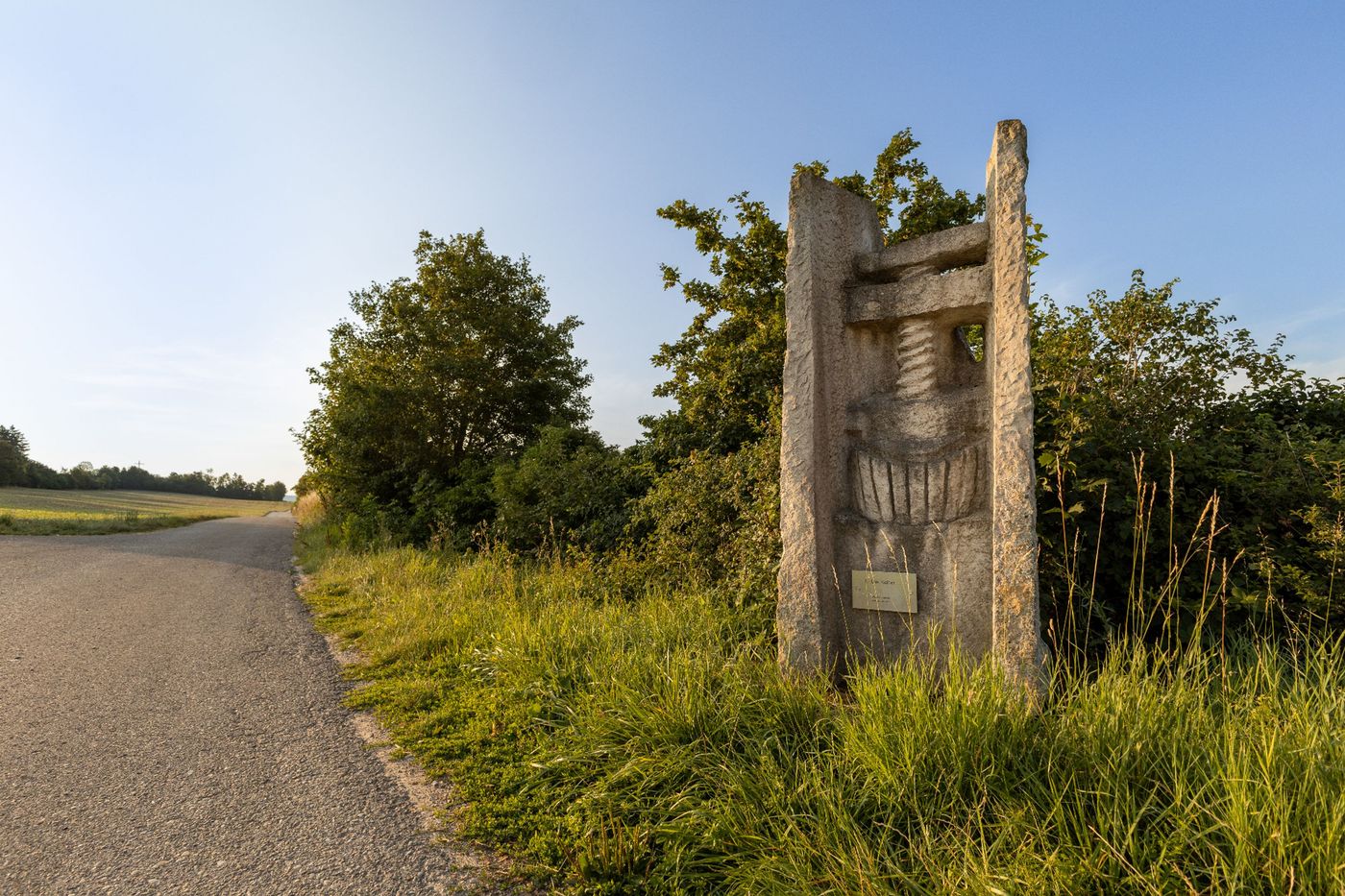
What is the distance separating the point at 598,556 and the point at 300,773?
4.96m

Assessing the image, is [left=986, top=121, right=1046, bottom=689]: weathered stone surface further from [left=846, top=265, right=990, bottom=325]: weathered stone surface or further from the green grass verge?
the green grass verge

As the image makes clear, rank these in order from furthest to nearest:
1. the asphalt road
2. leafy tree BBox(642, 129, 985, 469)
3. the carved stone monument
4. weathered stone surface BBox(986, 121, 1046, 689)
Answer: leafy tree BBox(642, 129, 985, 469) < the carved stone monument < weathered stone surface BBox(986, 121, 1046, 689) < the asphalt road

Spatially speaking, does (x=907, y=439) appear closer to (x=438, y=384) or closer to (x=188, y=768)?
(x=188, y=768)

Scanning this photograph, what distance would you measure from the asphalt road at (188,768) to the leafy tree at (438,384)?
7.09 meters

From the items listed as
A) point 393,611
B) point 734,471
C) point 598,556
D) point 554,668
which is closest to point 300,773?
point 554,668

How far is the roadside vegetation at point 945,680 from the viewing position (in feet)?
6.59

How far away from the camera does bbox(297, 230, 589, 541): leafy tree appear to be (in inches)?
537

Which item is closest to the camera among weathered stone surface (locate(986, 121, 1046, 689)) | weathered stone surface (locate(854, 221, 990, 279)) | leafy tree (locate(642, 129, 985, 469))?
weathered stone surface (locate(986, 121, 1046, 689))

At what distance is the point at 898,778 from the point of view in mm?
2322

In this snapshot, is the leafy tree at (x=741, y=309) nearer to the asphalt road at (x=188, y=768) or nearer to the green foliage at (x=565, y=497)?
the green foliage at (x=565, y=497)

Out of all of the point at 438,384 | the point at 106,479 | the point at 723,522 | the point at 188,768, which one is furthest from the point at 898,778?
the point at 106,479

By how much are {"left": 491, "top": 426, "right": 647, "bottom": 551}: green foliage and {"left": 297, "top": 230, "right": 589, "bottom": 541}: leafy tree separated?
269 cm

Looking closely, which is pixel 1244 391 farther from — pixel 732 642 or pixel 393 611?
pixel 393 611

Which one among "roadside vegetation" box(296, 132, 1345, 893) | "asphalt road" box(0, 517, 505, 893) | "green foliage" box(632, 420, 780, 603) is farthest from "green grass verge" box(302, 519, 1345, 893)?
"green foliage" box(632, 420, 780, 603)
